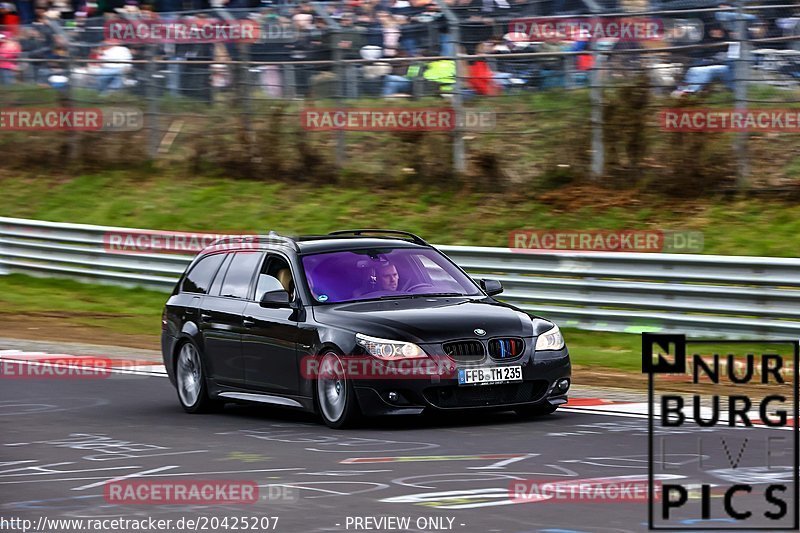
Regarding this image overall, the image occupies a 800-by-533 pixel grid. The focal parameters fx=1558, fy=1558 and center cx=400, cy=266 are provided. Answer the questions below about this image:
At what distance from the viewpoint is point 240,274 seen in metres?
13.1

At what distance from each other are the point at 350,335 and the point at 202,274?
2.81m

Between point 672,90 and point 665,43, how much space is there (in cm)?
76

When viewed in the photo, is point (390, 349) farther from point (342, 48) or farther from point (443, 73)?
point (342, 48)

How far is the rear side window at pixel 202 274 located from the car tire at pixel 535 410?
3.10 metres

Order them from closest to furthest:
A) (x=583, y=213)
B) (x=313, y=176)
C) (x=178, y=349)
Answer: (x=178, y=349) < (x=583, y=213) < (x=313, y=176)

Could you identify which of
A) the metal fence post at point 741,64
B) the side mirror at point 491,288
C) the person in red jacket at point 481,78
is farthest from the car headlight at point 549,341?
the person in red jacket at point 481,78

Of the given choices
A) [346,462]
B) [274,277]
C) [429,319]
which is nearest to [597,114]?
[274,277]

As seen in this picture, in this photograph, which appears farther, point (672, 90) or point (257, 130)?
point (257, 130)

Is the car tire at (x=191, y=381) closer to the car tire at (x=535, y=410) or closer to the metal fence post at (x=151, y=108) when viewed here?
the car tire at (x=535, y=410)

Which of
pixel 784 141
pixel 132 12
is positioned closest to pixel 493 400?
pixel 784 141

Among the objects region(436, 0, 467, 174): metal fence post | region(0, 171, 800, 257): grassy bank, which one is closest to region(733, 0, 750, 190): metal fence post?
region(0, 171, 800, 257): grassy bank

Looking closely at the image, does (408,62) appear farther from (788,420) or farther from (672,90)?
(788,420)

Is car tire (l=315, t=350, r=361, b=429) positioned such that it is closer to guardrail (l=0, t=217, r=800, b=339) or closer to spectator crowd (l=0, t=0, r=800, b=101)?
guardrail (l=0, t=217, r=800, b=339)

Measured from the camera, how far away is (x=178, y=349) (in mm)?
13766
